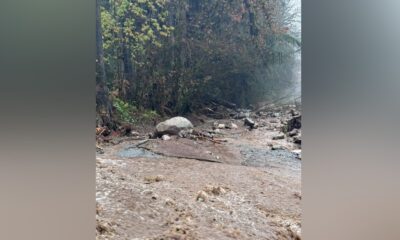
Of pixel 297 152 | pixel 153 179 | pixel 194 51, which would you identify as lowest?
pixel 153 179

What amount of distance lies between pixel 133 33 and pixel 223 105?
706mm

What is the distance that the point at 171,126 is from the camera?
7.43 ft

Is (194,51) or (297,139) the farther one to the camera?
(297,139)

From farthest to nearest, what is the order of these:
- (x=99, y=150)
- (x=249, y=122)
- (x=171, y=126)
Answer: (x=249, y=122) → (x=171, y=126) → (x=99, y=150)

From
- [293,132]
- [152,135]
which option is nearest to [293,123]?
[293,132]

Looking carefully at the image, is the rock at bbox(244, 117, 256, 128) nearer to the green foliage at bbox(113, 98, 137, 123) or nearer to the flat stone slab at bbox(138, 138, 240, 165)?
the flat stone slab at bbox(138, 138, 240, 165)

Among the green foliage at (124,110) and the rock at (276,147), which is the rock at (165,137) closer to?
the green foliage at (124,110)

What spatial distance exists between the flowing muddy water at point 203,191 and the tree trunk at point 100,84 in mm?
201

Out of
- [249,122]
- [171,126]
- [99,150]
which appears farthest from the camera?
[249,122]

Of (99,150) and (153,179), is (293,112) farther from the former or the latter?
(99,150)

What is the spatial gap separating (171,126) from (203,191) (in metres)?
0.45
